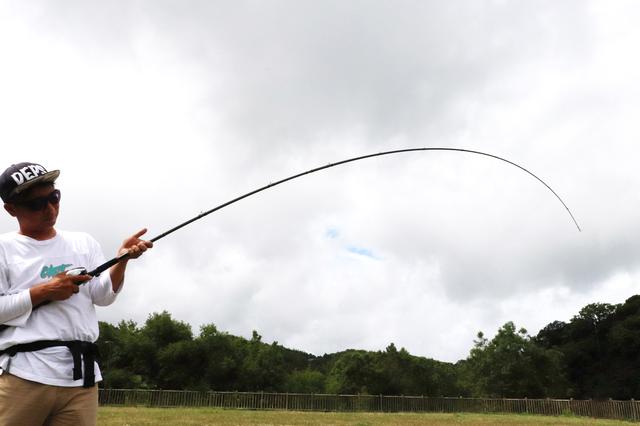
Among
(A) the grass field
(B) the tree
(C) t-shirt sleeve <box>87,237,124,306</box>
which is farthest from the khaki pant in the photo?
(B) the tree

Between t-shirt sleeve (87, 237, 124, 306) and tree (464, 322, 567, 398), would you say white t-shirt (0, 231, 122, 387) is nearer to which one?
t-shirt sleeve (87, 237, 124, 306)

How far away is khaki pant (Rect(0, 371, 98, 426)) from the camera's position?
9.04 feet

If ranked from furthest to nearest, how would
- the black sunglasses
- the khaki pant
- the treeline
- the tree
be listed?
the tree < the treeline < the black sunglasses < the khaki pant

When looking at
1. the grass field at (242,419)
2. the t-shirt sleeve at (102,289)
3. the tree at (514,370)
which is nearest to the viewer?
the t-shirt sleeve at (102,289)

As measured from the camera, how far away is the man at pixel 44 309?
279 cm

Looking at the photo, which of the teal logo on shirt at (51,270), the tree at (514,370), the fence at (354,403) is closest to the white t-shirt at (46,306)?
the teal logo on shirt at (51,270)

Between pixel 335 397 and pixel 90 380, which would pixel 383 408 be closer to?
pixel 335 397

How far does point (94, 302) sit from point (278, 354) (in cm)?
6319

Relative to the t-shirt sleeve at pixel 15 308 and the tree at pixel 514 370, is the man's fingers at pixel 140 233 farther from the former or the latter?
the tree at pixel 514 370

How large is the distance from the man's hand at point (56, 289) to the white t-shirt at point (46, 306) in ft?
0.13

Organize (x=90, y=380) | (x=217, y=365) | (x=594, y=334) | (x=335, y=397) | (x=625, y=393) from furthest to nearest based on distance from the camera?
(x=594, y=334), (x=625, y=393), (x=217, y=365), (x=335, y=397), (x=90, y=380)

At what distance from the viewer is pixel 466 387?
241ft

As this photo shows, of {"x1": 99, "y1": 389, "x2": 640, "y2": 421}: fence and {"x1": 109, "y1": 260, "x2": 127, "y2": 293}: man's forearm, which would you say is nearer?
{"x1": 109, "y1": 260, "x2": 127, "y2": 293}: man's forearm

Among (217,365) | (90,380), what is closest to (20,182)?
(90,380)
